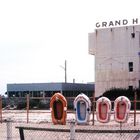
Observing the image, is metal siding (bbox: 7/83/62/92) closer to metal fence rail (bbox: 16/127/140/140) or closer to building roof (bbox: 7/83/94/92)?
building roof (bbox: 7/83/94/92)

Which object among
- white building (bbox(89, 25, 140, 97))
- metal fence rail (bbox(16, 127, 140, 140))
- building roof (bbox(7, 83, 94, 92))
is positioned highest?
white building (bbox(89, 25, 140, 97))

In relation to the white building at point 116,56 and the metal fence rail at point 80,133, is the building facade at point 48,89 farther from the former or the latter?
the metal fence rail at point 80,133

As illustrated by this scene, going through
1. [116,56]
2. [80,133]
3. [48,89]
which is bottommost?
[80,133]

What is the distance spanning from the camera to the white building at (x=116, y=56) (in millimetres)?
68188

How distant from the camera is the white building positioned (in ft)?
224

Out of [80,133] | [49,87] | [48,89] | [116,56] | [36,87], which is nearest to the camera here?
[80,133]

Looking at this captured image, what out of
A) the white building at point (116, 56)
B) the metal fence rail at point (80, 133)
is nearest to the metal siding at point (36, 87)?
the white building at point (116, 56)

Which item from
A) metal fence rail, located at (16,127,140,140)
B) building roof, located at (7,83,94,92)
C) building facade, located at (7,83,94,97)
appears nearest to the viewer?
metal fence rail, located at (16,127,140,140)

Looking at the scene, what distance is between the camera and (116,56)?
230ft

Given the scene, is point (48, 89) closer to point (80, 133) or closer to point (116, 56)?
point (116, 56)

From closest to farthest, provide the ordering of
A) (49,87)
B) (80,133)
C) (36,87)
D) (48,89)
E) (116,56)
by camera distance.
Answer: (80,133), (116,56), (49,87), (48,89), (36,87)

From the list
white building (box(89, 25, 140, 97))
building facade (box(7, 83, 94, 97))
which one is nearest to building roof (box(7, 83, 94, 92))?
building facade (box(7, 83, 94, 97))

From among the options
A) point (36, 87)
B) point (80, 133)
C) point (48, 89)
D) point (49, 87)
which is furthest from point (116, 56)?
point (80, 133)

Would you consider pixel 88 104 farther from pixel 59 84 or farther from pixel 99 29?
pixel 59 84
